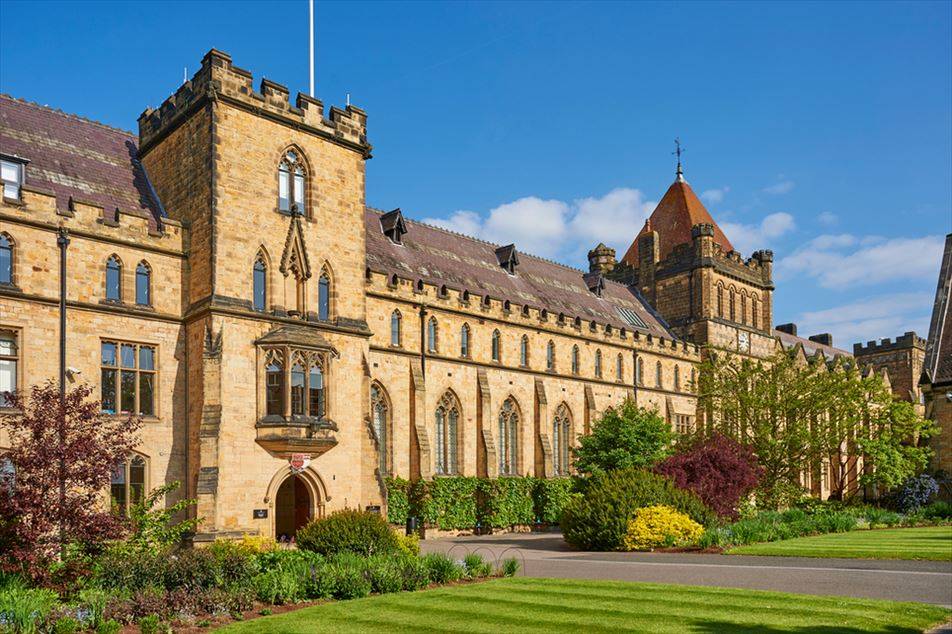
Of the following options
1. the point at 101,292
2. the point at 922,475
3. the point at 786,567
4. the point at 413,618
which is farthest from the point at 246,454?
the point at 922,475

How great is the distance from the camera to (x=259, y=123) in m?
30.2

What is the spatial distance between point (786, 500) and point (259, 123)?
31603 millimetres

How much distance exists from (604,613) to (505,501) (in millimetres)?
25597

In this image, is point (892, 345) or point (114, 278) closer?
point (114, 278)

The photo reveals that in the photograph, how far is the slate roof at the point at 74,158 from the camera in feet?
94.1

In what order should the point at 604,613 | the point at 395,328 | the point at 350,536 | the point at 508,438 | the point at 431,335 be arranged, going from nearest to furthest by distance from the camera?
the point at 604,613 → the point at 350,536 → the point at 395,328 → the point at 431,335 → the point at 508,438

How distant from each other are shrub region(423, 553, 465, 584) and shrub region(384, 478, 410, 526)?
15.2 metres

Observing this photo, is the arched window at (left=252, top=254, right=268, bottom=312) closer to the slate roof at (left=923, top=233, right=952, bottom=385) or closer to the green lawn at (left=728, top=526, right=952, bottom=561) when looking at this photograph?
the green lawn at (left=728, top=526, right=952, bottom=561)

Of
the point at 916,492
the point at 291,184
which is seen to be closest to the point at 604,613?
the point at 291,184

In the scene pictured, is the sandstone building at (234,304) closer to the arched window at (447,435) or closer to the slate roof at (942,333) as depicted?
the arched window at (447,435)

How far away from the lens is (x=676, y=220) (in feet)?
207

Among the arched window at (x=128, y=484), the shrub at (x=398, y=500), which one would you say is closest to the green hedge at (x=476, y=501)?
the shrub at (x=398, y=500)

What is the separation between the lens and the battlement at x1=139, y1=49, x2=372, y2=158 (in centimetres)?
2920

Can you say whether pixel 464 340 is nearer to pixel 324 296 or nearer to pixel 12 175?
pixel 324 296
